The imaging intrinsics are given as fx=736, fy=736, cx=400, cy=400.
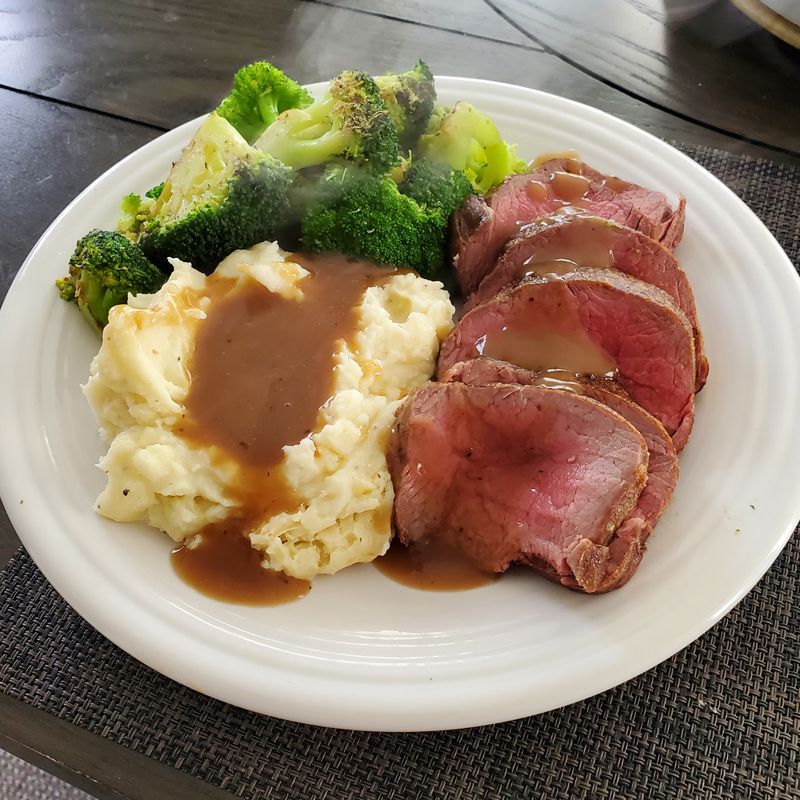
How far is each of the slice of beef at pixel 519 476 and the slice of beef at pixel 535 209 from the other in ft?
2.41

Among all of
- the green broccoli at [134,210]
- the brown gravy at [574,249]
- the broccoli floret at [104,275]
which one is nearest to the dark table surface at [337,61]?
the green broccoli at [134,210]

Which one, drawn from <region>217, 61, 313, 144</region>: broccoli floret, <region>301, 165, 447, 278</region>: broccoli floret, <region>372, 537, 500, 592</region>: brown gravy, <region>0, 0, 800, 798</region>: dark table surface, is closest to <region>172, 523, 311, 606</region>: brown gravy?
<region>372, 537, 500, 592</region>: brown gravy

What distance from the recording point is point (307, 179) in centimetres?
295

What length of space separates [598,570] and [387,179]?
169 centimetres

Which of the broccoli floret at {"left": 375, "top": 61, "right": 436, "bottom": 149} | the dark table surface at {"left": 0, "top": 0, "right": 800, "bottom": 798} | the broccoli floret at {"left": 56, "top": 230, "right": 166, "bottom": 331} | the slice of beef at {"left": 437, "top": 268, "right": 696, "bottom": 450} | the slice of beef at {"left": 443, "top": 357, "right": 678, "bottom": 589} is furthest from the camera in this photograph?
the dark table surface at {"left": 0, "top": 0, "right": 800, "bottom": 798}

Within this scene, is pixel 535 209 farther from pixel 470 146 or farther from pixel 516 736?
pixel 516 736

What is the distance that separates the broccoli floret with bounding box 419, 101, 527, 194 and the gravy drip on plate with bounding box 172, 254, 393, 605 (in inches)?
28.4

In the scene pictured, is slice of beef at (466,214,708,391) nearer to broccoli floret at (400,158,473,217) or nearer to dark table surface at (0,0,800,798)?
broccoli floret at (400,158,473,217)

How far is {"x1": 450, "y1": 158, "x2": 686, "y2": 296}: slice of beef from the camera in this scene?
284 cm

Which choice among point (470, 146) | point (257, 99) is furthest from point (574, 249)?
point (257, 99)

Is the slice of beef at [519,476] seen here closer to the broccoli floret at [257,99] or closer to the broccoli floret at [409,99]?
the broccoli floret at [409,99]

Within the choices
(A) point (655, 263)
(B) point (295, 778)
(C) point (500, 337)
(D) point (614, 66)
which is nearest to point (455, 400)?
(C) point (500, 337)

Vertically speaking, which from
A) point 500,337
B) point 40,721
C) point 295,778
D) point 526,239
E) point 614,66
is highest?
point 614,66

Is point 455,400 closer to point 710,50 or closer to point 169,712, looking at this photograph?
point 169,712
